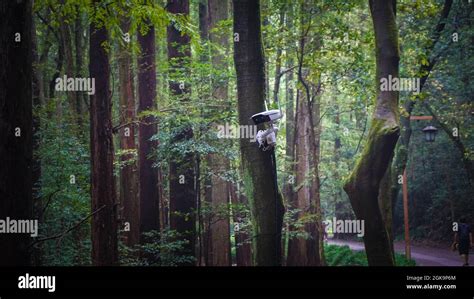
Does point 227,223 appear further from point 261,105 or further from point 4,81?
point 4,81

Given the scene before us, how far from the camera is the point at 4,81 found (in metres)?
5.85

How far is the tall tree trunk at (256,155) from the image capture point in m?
7.89

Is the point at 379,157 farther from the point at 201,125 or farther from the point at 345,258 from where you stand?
the point at 345,258

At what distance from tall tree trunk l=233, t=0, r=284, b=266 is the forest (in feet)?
0.07

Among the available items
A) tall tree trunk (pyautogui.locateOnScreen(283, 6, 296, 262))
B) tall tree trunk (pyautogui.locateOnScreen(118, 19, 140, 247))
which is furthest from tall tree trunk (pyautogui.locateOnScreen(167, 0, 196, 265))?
tall tree trunk (pyautogui.locateOnScreen(283, 6, 296, 262))

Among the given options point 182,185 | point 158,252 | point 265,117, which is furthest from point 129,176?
point 265,117

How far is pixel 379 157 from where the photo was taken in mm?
8367

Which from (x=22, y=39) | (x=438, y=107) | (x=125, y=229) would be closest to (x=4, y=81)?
(x=22, y=39)

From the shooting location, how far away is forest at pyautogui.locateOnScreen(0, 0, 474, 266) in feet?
25.7

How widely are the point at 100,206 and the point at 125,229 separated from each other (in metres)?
6.35

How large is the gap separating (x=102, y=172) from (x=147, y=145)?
200 inches
